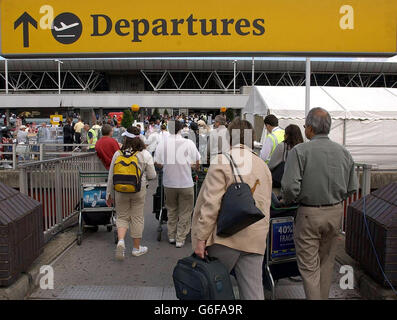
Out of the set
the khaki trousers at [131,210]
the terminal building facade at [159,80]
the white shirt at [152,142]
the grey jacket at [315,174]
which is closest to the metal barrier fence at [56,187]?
the khaki trousers at [131,210]

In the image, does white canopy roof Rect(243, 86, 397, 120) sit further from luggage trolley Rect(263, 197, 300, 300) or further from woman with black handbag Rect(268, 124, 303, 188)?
luggage trolley Rect(263, 197, 300, 300)

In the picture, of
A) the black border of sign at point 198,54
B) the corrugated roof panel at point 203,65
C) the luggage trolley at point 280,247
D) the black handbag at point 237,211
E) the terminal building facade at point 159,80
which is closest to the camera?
the black handbag at point 237,211

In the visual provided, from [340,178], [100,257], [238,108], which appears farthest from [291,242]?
[238,108]

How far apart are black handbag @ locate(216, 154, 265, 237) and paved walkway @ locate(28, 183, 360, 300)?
1627 mm

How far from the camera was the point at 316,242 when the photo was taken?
361 cm

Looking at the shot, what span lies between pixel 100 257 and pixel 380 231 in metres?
3.66

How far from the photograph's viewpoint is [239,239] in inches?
120

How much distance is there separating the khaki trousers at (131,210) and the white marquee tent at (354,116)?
9.82 m

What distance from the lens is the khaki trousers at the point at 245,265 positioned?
3.07 metres

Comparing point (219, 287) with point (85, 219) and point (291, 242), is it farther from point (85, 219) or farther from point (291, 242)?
point (85, 219)

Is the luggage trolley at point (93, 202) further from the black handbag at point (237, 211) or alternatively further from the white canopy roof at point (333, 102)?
the white canopy roof at point (333, 102)

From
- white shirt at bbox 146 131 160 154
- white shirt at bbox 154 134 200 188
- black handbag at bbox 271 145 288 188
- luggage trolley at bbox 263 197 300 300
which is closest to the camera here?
luggage trolley at bbox 263 197 300 300

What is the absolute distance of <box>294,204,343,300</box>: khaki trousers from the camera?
354 centimetres

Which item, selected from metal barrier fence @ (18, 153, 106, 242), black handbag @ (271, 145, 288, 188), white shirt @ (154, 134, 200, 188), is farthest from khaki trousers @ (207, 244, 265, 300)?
metal barrier fence @ (18, 153, 106, 242)
